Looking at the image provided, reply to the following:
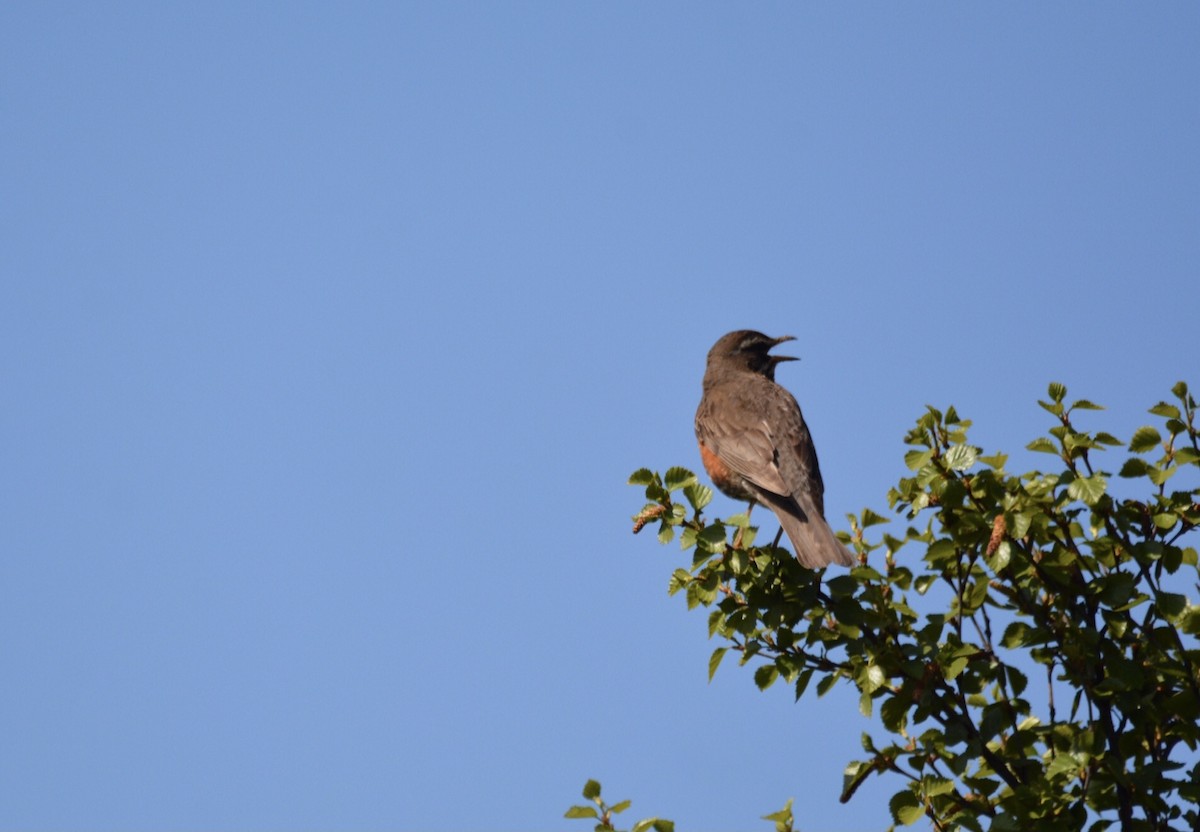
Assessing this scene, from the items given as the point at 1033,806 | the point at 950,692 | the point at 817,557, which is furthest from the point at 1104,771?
the point at 817,557

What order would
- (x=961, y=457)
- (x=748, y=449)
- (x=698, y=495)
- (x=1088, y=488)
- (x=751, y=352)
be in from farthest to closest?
1. (x=751, y=352)
2. (x=748, y=449)
3. (x=698, y=495)
4. (x=961, y=457)
5. (x=1088, y=488)

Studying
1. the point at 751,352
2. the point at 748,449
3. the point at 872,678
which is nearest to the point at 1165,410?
the point at 872,678

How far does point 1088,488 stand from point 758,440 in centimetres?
389

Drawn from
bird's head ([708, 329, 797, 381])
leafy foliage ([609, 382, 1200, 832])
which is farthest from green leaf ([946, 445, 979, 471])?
bird's head ([708, 329, 797, 381])

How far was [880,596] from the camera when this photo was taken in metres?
5.49

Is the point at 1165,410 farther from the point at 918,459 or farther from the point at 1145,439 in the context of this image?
the point at 918,459

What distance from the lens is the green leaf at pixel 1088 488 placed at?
504 cm

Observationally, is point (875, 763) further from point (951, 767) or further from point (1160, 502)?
point (1160, 502)

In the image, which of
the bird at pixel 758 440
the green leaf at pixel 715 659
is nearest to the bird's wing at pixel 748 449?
the bird at pixel 758 440

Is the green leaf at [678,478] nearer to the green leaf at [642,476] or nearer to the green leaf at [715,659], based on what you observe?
the green leaf at [642,476]

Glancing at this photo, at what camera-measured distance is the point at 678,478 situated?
554 centimetres

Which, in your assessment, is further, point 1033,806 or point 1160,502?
point 1160,502

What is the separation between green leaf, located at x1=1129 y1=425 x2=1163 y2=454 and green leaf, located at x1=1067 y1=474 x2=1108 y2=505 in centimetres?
35

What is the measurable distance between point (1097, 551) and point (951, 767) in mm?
1155
